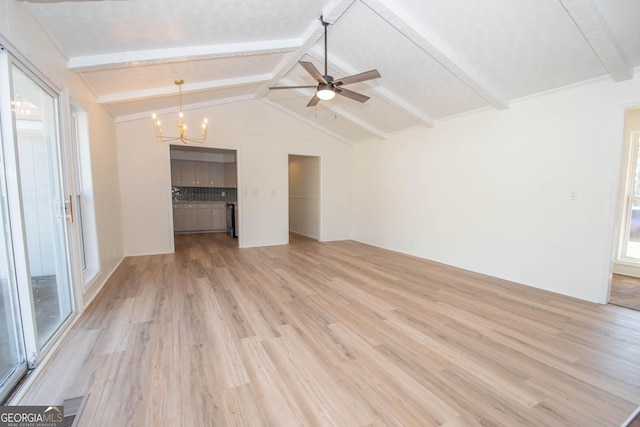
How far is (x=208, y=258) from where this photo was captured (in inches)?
197

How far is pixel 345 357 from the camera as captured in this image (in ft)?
6.58

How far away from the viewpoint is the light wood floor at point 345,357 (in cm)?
151

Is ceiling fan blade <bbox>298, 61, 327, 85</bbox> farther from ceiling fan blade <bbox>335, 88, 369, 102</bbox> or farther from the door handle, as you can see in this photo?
the door handle

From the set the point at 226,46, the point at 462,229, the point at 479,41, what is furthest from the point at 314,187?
the point at 479,41

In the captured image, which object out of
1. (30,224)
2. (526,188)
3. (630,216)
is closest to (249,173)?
(30,224)

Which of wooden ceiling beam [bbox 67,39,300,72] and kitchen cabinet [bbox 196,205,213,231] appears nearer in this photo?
wooden ceiling beam [bbox 67,39,300,72]

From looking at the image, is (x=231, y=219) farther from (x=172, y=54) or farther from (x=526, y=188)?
(x=526, y=188)

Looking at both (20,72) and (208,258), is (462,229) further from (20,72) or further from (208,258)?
(20,72)

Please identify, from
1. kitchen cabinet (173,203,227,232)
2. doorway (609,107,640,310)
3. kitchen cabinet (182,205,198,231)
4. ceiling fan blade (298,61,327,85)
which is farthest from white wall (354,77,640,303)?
kitchen cabinet (182,205,198,231)

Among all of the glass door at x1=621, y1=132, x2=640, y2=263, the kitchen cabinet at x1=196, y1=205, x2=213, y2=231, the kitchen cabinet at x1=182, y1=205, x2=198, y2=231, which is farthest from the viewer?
the kitchen cabinet at x1=196, y1=205, x2=213, y2=231

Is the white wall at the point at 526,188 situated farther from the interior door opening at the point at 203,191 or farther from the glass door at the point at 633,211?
the interior door opening at the point at 203,191

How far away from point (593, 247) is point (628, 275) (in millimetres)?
2030

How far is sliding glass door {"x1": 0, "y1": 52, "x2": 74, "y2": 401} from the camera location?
1719 millimetres

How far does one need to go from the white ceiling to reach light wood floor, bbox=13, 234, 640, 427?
2.59 meters
